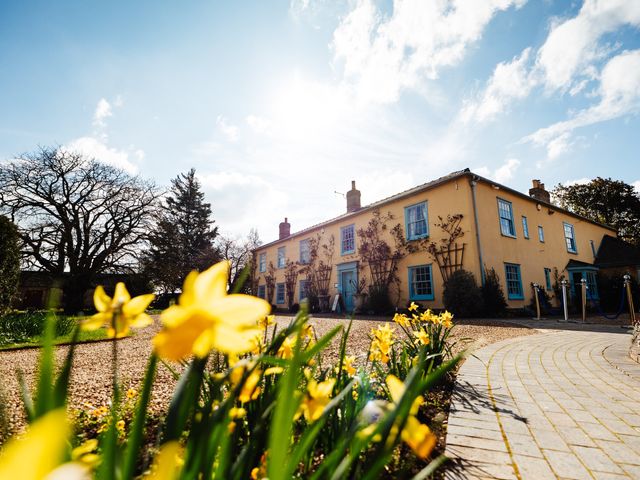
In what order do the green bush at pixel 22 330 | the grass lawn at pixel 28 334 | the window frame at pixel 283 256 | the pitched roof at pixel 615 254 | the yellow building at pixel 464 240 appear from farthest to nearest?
the window frame at pixel 283 256, the pitched roof at pixel 615 254, the yellow building at pixel 464 240, the green bush at pixel 22 330, the grass lawn at pixel 28 334

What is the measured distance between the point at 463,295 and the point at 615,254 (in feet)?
45.7

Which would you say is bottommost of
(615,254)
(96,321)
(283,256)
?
(96,321)

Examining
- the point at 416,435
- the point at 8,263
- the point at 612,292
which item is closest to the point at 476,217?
the point at 612,292

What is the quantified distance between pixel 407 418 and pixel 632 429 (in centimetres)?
258

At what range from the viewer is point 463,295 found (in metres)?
10.4

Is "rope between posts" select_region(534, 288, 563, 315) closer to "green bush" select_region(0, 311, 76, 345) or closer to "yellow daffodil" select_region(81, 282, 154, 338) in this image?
"yellow daffodil" select_region(81, 282, 154, 338)

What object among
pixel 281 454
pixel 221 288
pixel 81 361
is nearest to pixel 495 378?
pixel 281 454

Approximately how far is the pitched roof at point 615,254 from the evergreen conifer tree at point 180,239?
2451 cm

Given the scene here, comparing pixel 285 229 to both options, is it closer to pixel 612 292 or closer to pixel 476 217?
pixel 476 217

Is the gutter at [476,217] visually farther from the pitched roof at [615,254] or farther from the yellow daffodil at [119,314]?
the yellow daffodil at [119,314]

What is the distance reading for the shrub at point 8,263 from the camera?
842 cm

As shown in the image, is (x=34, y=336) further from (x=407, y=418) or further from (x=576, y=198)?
(x=576, y=198)

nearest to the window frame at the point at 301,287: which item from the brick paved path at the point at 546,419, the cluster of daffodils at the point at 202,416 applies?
the brick paved path at the point at 546,419

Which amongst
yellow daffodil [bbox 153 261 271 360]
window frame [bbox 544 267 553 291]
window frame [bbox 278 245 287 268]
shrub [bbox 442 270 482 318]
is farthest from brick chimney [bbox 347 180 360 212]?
yellow daffodil [bbox 153 261 271 360]
